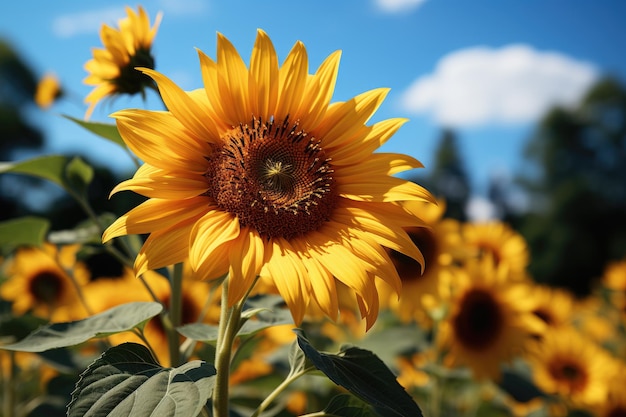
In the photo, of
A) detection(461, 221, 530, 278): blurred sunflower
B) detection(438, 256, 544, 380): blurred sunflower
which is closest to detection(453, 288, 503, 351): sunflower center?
detection(438, 256, 544, 380): blurred sunflower

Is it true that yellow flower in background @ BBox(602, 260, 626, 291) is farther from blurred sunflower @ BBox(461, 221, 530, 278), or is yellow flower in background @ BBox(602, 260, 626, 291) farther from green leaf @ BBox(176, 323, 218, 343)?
green leaf @ BBox(176, 323, 218, 343)

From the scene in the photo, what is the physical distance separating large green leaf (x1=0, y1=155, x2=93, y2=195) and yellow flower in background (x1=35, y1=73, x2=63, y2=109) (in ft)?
7.60

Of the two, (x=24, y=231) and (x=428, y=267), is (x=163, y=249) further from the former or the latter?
(x=428, y=267)

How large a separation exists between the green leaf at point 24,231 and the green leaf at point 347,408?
1.12 meters

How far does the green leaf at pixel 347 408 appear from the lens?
1.26 meters

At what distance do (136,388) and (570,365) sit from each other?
316 cm

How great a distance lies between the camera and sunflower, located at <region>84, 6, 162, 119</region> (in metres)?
1.55

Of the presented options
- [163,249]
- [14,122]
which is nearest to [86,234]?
[163,249]

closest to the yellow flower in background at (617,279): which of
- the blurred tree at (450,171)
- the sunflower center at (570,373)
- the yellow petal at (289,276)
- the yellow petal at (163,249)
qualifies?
the sunflower center at (570,373)

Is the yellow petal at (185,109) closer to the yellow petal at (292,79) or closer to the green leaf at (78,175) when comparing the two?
the yellow petal at (292,79)

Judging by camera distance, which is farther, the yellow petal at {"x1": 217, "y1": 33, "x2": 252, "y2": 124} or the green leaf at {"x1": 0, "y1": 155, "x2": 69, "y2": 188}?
the green leaf at {"x1": 0, "y1": 155, "x2": 69, "y2": 188}

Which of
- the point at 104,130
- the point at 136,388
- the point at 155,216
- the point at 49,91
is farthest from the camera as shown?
the point at 49,91

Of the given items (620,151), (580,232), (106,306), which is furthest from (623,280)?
(620,151)

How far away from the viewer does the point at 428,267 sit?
8.94ft
